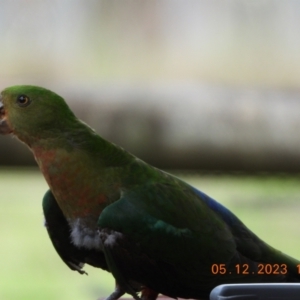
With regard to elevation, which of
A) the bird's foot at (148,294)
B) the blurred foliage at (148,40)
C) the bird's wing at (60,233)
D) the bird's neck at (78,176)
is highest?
the blurred foliage at (148,40)

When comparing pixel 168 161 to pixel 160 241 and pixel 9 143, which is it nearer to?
pixel 9 143

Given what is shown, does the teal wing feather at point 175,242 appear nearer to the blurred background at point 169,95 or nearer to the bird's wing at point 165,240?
the bird's wing at point 165,240

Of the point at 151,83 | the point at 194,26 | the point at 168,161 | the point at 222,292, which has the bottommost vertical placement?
the point at 222,292

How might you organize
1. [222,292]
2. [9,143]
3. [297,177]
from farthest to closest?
[297,177]
[9,143]
[222,292]

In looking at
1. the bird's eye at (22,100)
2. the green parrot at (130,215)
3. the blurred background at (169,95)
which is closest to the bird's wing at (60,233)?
the green parrot at (130,215)

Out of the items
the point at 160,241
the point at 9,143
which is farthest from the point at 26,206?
the point at 160,241

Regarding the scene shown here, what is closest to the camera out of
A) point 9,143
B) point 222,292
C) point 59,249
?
point 222,292

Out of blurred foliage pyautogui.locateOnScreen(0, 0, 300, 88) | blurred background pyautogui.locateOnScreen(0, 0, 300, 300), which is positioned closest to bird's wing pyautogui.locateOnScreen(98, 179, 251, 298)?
blurred background pyautogui.locateOnScreen(0, 0, 300, 300)
